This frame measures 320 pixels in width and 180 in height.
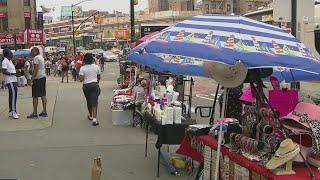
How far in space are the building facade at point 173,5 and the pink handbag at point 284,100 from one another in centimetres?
10970

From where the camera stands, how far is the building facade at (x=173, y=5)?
117119 millimetres

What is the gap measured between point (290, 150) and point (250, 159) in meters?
0.55

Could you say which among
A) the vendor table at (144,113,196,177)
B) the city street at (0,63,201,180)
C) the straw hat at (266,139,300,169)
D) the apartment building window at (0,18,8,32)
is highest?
the apartment building window at (0,18,8,32)

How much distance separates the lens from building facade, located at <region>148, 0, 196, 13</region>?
117119 millimetres

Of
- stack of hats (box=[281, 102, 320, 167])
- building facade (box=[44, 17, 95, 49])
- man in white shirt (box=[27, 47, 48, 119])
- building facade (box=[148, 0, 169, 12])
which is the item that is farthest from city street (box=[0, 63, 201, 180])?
building facade (box=[148, 0, 169, 12])

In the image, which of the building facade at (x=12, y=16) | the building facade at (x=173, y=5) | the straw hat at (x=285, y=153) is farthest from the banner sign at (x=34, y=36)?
the building facade at (x=173, y=5)

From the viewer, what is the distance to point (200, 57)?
4379 mm

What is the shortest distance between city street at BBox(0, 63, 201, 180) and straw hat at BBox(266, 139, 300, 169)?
312 centimetres

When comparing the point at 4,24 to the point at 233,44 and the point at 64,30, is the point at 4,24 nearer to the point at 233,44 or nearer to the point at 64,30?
the point at 233,44

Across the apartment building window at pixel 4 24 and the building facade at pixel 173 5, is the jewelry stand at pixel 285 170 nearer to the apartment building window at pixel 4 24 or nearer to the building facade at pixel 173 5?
the apartment building window at pixel 4 24

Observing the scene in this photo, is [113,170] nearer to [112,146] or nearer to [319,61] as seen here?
[112,146]

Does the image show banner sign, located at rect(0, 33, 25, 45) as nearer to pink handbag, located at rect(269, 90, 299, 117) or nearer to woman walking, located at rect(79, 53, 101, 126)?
woman walking, located at rect(79, 53, 101, 126)

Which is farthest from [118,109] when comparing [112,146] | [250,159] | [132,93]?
[250,159]

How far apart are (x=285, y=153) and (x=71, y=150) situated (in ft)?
18.2
